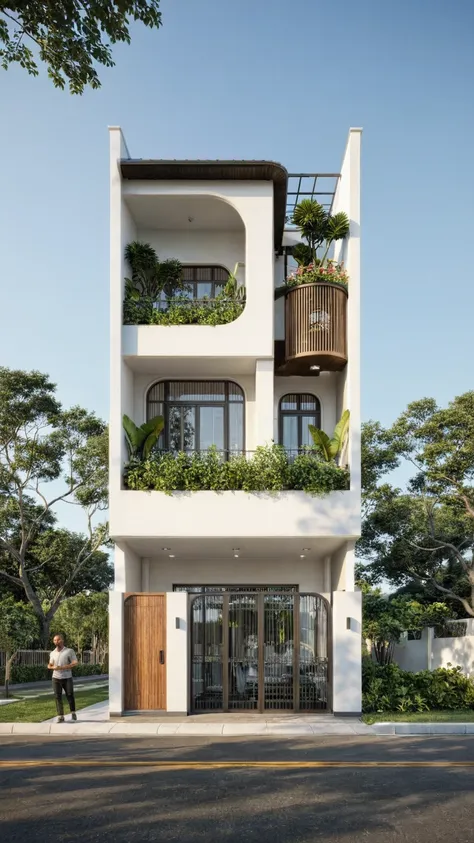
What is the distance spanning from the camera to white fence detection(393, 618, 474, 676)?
72.5 ft

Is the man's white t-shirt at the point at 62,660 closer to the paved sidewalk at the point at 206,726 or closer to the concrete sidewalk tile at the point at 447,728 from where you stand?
the paved sidewalk at the point at 206,726

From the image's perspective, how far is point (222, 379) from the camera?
1881 cm

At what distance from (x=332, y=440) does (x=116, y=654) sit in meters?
6.11

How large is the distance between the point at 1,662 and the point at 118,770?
20.8 metres

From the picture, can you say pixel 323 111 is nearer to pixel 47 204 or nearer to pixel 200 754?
pixel 47 204

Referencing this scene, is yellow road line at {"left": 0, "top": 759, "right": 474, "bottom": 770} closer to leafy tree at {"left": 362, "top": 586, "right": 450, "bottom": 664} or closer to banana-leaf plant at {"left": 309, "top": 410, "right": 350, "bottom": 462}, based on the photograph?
banana-leaf plant at {"left": 309, "top": 410, "right": 350, "bottom": 462}

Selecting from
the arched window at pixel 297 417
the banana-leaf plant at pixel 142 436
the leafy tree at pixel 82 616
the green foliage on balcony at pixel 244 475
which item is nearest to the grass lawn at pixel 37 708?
the green foliage on balcony at pixel 244 475

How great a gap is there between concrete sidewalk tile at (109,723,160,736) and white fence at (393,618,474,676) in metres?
8.93

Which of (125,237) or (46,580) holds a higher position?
(125,237)

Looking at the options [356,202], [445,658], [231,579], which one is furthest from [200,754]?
[445,658]

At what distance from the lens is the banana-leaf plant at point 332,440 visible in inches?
672

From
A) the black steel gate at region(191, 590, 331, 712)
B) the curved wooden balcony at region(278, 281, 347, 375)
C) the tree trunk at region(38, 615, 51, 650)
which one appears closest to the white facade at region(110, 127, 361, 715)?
the curved wooden balcony at region(278, 281, 347, 375)

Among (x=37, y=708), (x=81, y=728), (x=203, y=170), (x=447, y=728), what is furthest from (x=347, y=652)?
(x=203, y=170)

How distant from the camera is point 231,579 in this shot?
1984 centimetres
